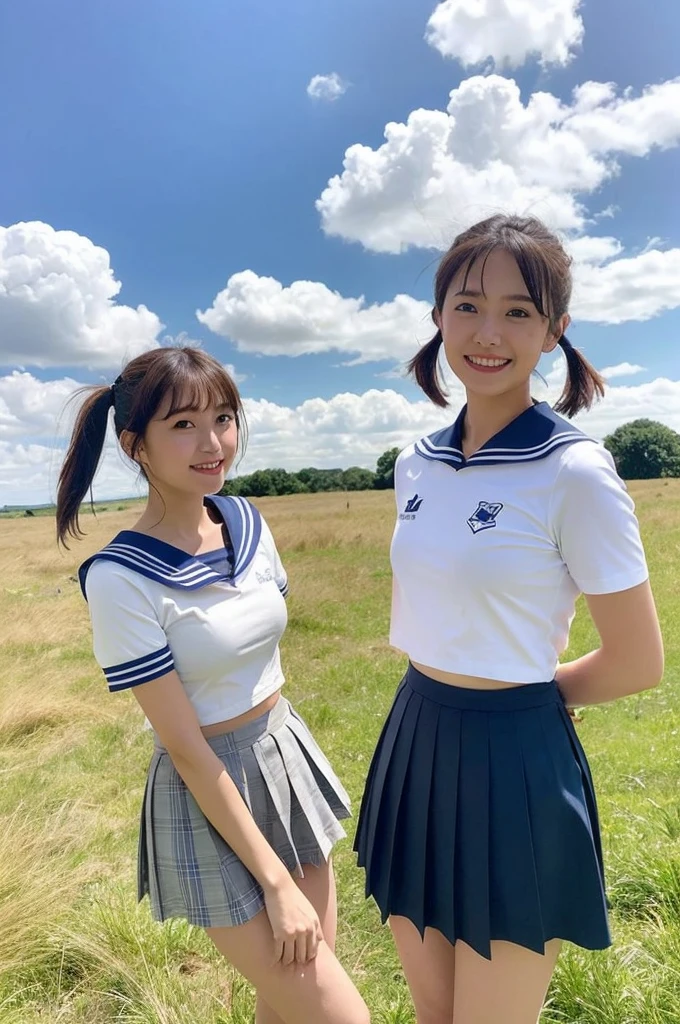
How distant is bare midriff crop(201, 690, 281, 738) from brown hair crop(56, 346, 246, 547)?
747 millimetres

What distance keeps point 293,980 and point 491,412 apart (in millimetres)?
1515

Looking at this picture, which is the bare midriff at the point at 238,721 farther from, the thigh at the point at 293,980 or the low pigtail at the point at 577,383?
the low pigtail at the point at 577,383

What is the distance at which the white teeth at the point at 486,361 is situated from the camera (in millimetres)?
1664

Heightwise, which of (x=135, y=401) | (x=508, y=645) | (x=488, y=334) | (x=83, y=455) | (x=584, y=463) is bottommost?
(x=508, y=645)

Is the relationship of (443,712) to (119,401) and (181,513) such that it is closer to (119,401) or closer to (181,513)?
(181,513)

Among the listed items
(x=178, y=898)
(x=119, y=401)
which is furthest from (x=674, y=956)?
(x=119, y=401)

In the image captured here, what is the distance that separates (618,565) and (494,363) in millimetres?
601

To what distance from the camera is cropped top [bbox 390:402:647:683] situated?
1.40 meters

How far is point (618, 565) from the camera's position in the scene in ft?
4.58

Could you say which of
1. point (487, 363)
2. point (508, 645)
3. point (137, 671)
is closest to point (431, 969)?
point (508, 645)

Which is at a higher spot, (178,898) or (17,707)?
(178,898)

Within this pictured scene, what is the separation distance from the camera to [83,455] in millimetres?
1953

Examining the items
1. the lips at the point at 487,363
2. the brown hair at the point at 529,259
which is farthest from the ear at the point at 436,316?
the lips at the point at 487,363

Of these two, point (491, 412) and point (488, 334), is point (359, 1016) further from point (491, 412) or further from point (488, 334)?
point (488, 334)
